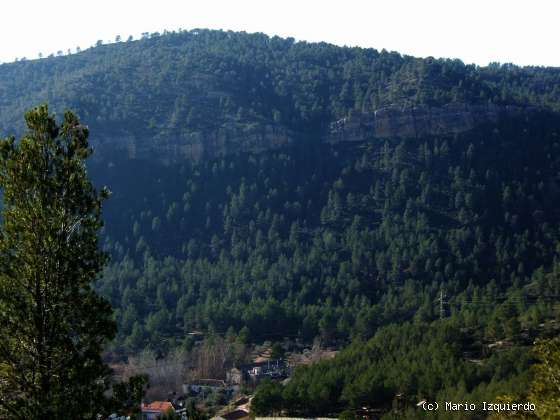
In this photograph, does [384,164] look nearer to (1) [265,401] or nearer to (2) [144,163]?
(2) [144,163]

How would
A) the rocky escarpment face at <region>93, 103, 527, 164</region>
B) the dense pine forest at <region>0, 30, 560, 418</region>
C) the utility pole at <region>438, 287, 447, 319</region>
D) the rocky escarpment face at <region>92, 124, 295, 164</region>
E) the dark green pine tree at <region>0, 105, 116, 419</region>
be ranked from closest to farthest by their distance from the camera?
1. the dark green pine tree at <region>0, 105, 116, 419</region>
2. the dense pine forest at <region>0, 30, 560, 418</region>
3. the utility pole at <region>438, 287, 447, 319</region>
4. the rocky escarpment face at <region>93, 103, 527, 164</region>
5. the rocky escarpment face at <region>92, 124, 295, 164</region>

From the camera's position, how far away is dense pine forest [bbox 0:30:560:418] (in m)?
43.4

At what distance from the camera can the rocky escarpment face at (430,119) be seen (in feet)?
298

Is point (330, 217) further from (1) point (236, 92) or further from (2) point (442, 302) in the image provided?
(1) point (236, 92)

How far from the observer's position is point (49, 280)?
1098 centimetres

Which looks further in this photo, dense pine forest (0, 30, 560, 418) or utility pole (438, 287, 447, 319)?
utility pole (438, 287, 447, 319)

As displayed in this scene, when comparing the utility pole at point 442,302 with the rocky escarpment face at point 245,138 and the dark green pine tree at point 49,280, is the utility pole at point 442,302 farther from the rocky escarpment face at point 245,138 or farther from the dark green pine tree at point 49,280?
the dark green pine tree at point 49,280

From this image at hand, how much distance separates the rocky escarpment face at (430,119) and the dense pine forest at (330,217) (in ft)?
2.51

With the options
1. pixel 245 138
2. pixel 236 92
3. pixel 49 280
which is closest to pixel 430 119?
pixel 245 138

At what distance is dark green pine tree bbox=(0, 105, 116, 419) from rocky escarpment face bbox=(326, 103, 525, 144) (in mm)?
82247

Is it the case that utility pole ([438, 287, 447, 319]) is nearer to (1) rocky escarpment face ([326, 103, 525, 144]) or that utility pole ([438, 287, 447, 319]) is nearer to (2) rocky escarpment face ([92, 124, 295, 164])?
(1) rocky escarpment face ([326, 103, 525, 144])

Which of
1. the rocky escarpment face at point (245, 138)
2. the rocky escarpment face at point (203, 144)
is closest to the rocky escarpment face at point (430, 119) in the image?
the rocky escarpment face at point (245, 138)

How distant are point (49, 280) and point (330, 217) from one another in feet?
229

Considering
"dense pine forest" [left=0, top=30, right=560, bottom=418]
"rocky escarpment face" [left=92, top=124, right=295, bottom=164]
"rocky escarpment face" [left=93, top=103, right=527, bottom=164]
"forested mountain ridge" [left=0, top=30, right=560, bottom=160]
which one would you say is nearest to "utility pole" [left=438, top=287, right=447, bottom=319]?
"dense pine forest" [left=0, top=30, right=560, bottom=418]
